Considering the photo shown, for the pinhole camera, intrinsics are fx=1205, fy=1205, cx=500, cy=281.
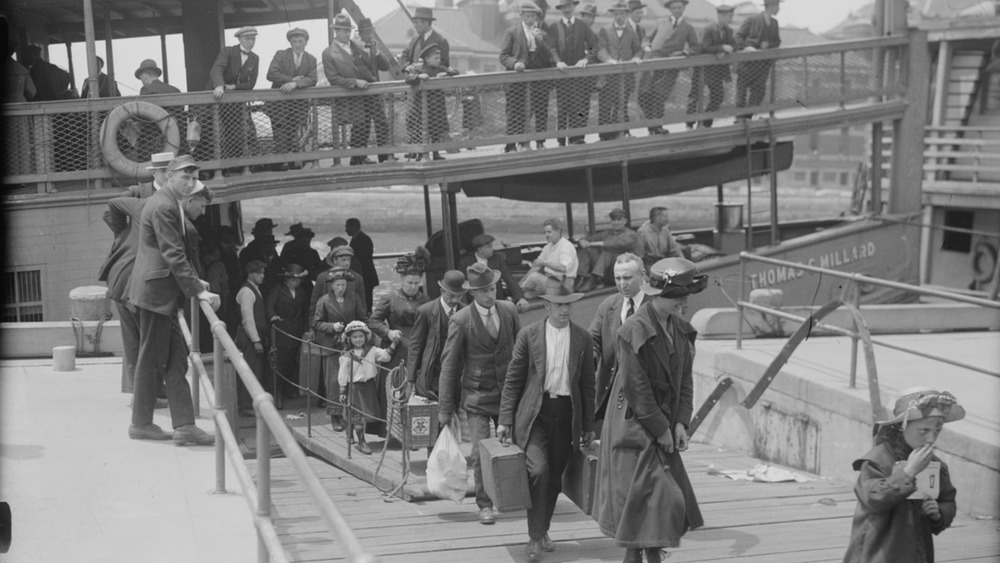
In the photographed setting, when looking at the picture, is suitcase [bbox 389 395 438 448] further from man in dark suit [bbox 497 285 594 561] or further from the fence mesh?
Result: the fence mesh

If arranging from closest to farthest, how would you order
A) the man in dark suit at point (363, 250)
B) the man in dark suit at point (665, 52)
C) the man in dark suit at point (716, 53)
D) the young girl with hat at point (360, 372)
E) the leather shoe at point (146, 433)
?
the leather shoe at point (146, 433)
the young girl with hat at point (360, 372)
the man in dark suit at point (363, 250)
the man in dark suit at point (665, 52)
the man in dark suit at point (716, 53)

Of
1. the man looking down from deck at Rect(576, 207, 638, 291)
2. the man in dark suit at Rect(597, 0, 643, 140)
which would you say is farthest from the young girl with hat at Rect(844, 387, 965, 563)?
the man in dark suit at Rect(597, 0, 643, 140)

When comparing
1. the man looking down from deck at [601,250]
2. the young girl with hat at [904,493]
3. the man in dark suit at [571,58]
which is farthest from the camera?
the man in dark suit at [571,58]

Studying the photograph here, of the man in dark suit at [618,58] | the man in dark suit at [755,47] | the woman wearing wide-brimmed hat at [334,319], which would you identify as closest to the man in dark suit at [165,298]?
the woman wearing wide-brimmed hat at [334,319]

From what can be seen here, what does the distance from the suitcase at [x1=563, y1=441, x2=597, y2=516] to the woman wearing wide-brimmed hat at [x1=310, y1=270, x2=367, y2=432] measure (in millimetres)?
4731

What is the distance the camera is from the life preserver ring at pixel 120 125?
1204 cm

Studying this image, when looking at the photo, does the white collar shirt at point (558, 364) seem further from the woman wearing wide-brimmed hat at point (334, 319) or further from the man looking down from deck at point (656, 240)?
the man looking down from deck at point (656, 240)

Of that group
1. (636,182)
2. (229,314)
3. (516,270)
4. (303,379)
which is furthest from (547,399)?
(636,182)

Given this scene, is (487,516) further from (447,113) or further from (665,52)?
(665,52)

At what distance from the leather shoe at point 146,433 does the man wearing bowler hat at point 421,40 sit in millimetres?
7559

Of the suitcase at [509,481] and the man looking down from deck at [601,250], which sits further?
the man looking down from deck at [601,250]

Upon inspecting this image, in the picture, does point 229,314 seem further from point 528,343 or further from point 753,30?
point 753,30

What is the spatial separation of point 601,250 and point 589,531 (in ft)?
24.9

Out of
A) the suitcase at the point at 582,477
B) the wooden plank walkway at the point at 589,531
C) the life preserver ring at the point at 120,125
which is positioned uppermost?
the life preserver ring at the point at 120,125
